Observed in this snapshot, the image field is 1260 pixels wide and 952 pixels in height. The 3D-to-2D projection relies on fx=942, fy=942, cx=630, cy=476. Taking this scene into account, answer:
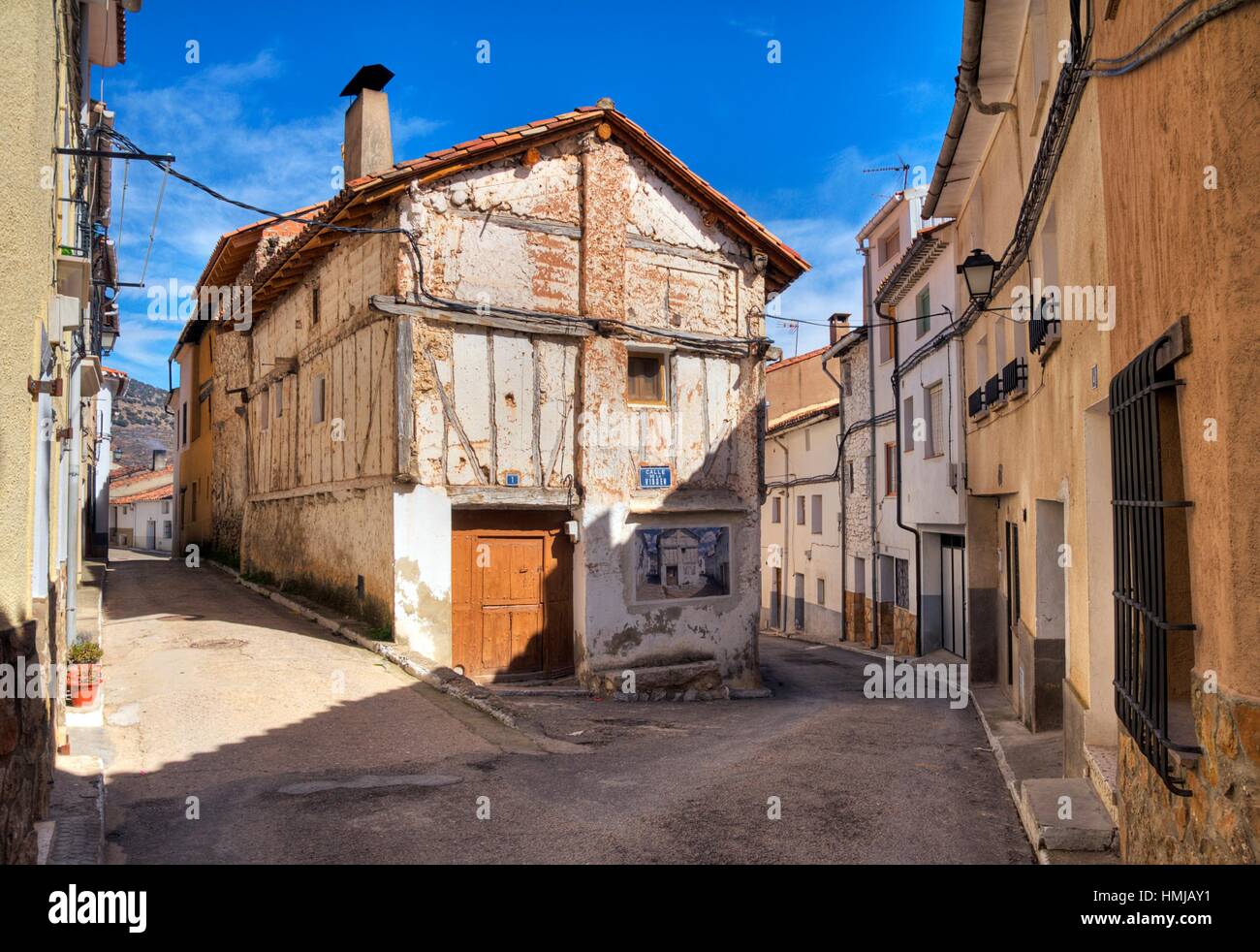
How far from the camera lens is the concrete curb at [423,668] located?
31.4 ft

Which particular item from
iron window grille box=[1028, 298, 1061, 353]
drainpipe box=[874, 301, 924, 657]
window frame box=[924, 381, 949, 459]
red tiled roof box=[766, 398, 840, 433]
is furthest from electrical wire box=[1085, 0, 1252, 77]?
red tiled roof box=[766, 398, 840, 433]

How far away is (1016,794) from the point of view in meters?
7.11

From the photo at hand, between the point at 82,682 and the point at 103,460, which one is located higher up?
the point at 103,460

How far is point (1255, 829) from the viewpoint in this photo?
10.4 ft

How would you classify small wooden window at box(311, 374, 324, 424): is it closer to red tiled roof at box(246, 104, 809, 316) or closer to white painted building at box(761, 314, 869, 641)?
red tiled roof at box(246, 104, 809, 316)

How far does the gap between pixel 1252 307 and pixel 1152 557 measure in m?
1.29

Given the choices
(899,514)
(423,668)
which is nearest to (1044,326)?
(423,668)

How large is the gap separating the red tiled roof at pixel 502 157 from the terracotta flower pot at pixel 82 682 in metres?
5.87

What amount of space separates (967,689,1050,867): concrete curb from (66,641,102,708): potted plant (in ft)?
25.7

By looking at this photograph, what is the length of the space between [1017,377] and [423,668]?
24.2ft

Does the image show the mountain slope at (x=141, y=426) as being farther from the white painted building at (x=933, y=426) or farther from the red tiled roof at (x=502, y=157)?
the white painted building at (x=933, y=426)

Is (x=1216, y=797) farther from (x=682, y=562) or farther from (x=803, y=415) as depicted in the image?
(x=803, y=415)
